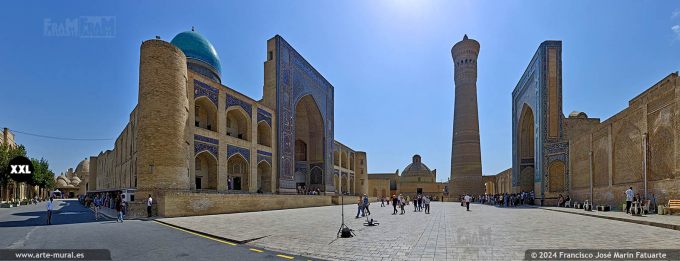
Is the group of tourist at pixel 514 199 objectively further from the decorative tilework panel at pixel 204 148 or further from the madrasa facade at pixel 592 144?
the decorative tilework panel at pixel 204 148

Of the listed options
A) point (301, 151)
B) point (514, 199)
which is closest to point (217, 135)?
point (301, 151)

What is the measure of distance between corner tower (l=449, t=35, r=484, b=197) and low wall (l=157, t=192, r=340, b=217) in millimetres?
24508

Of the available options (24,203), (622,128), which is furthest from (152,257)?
(24,203)

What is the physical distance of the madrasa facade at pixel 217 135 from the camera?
17109mm

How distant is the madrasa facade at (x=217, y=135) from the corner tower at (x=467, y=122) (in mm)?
14737

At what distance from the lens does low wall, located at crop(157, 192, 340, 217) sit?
15.1 meters

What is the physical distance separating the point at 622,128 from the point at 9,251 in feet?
73.0

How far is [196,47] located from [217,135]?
9.58m

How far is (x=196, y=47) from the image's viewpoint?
2845cm

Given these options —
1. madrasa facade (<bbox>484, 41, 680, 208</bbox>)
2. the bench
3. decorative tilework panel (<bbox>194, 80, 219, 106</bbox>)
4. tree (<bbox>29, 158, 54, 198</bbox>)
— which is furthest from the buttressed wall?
tree (<bbox>29, 158, 54, 198</bbox>)

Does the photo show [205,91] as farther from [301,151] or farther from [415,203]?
[301,151]

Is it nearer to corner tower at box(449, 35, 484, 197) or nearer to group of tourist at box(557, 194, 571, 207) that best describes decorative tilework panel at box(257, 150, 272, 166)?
group of tourist at box(557, 194, 571, 207)

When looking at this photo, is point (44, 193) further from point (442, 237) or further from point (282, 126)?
point (442, 237)

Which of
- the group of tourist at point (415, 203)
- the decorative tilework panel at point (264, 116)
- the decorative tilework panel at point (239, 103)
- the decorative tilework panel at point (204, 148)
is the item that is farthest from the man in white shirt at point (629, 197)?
the decorative tilework panel at point (264, 116)
